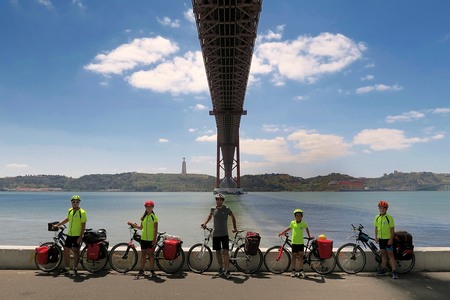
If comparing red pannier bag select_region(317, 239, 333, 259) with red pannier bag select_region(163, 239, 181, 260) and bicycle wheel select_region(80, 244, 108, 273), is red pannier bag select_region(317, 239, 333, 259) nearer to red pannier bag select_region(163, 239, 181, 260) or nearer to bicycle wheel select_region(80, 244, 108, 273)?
red pannier bag select_region(163, 239, 181, 260)

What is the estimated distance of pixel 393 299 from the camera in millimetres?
5602

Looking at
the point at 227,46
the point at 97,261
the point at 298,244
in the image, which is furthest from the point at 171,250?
the point at 227,46

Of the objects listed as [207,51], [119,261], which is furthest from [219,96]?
[119,261]

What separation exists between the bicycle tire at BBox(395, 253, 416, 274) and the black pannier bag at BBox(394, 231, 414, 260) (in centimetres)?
11

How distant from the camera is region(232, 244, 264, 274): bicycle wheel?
Result: 281 inches

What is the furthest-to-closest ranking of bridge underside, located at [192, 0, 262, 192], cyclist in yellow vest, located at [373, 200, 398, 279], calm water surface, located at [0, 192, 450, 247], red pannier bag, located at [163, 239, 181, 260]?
bridge underside, located at [192, 0, 262, 192] → calm water surface, located at [0, 192, 450, 247] → red pannier bag, located at [163, 239, 181, 260] → cyclist in yellow vest, located at [373, 200, 398, 279]

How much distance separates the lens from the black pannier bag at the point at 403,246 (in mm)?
6992

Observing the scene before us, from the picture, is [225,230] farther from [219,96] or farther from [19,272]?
[219,96]

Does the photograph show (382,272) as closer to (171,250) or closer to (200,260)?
(200,260)

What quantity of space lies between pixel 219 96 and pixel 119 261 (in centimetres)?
5271

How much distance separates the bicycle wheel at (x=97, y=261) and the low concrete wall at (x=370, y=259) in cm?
96

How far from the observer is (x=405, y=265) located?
709cm

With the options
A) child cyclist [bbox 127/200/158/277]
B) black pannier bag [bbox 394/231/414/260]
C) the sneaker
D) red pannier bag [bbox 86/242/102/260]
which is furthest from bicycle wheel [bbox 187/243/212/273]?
black pannier bag [bbox 394/231/414/260]

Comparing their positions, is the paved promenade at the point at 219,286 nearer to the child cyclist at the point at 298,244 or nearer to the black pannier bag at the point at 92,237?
the child cyclist at the point at 298,244
